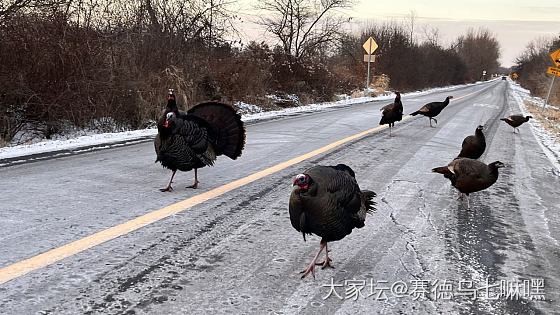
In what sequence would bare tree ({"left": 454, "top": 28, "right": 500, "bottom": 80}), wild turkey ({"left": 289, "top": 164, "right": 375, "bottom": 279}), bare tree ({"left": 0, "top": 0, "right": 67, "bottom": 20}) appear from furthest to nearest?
bare tree ({"left": 454, "top": 28, "right": 500, "bottom": 80})
bare tree ({"left": 0, "top": 0, "right": 67, "bottom": 20})
wild turkey ({"left": 289, "top": 164, "right": 375, "bottom": 279})

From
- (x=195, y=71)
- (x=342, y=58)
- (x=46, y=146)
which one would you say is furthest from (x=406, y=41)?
(x=46, y=146)

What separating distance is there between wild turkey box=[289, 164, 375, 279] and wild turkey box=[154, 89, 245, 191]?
2.21 metres

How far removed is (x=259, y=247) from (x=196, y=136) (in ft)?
6.12

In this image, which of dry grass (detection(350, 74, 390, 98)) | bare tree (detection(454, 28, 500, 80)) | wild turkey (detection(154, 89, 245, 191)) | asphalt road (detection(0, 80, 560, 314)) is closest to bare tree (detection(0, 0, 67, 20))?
asphalt road (detection(0, 80, 560, 314))

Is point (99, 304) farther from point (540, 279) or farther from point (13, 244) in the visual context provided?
point (540, 279)

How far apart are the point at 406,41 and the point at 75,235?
45714mm

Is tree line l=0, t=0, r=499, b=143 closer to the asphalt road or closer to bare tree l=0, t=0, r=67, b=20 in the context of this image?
bare tree l=0, t=0, r=67, b=20

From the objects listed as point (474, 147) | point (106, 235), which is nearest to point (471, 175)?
point (474, 147)

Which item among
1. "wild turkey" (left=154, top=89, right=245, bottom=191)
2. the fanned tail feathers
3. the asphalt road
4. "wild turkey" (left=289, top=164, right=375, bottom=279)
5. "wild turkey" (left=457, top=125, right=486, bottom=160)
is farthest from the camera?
"wild turkey" (left=457, top=125, right=486, bottom=160)

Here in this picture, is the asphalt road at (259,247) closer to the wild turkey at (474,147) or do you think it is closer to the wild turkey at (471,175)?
the wild turkey at (471,175)

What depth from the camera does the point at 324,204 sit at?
271 centimetres

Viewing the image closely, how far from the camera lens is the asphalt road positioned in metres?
2.54

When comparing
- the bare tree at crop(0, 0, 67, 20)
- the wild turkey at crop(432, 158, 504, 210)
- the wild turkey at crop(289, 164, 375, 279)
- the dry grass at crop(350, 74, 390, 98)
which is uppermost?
the bare tree at crop(0, 0, 67, 20)

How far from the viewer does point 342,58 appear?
35625mm
